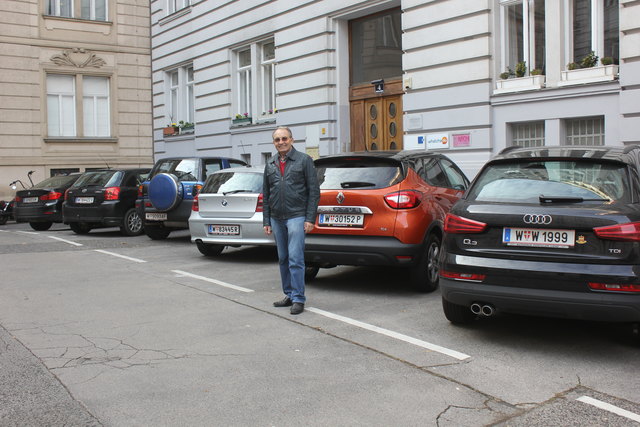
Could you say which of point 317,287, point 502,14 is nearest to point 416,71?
point 502,14

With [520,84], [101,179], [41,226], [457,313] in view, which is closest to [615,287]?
[457,313]

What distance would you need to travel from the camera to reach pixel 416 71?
48.5ft

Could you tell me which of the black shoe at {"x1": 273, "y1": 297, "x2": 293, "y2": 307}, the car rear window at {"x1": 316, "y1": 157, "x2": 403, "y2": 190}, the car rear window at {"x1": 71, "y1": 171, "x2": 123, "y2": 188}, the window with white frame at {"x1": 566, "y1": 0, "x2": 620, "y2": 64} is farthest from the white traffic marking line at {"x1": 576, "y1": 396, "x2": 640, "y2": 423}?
the car rear window at {"x1": 71, "y1": 171, "x2": 123, "y2": 188}

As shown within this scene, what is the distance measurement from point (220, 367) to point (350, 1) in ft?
42.8

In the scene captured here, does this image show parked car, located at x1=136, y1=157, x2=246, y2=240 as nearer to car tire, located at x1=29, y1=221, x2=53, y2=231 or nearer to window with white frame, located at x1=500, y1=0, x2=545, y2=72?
car tire, located at x1=29, y1=221, x2=53, y2=231

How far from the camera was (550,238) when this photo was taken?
5180 millimetres

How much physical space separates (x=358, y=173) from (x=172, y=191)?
528 cm

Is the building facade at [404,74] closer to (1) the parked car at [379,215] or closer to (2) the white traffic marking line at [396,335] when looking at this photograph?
(1) the parked car at [379,215]

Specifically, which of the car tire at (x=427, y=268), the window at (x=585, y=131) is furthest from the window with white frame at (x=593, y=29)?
the car tire at (x=427, y=268)

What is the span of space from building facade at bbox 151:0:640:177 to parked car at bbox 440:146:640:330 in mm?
6083

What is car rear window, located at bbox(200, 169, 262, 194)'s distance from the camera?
1018 centimetres

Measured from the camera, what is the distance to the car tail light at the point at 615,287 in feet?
16.1

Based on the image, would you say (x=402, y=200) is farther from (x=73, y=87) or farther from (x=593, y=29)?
(x=73, y=87)

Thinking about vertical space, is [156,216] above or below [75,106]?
below
